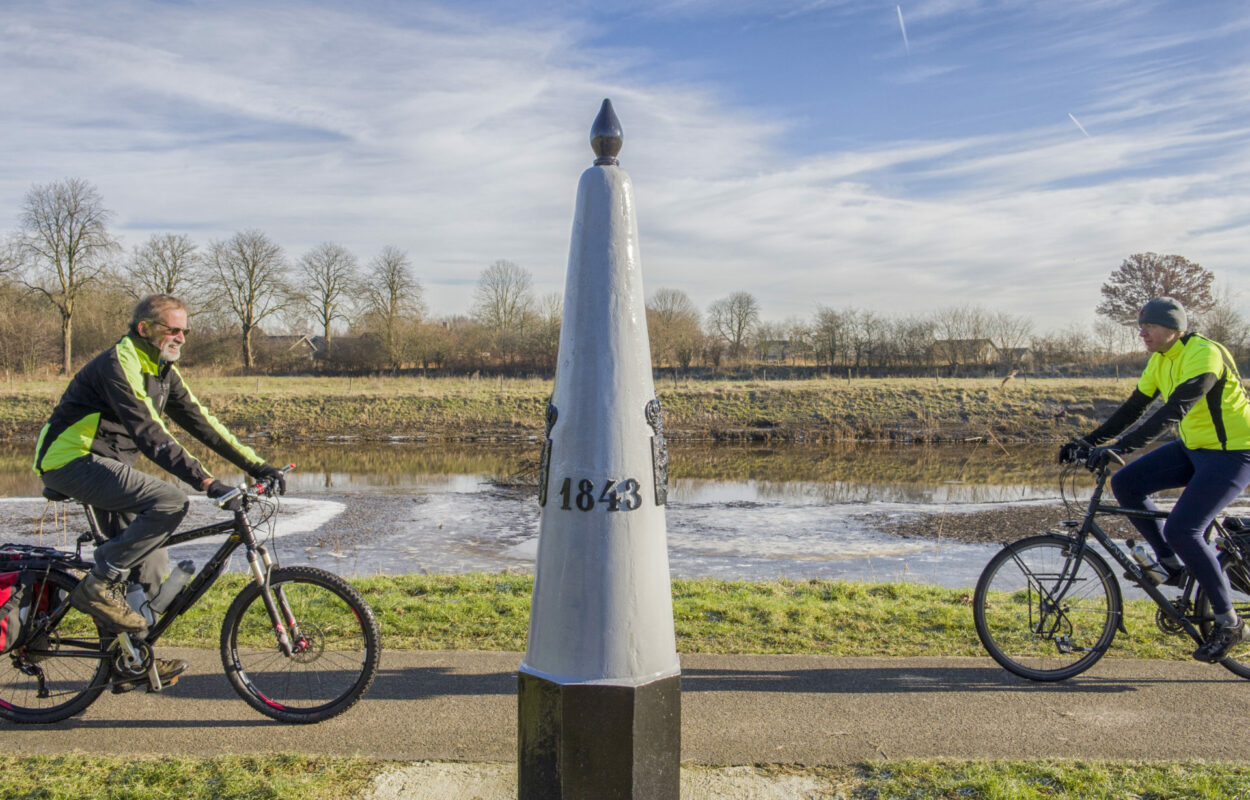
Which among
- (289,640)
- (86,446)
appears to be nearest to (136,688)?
(289,640)

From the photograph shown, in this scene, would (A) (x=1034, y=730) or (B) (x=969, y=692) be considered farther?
(B) (x=969, y=692)

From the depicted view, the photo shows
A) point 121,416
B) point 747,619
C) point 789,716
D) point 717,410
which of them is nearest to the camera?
point 121,416

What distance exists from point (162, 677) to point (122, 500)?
900mm

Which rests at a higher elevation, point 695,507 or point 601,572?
point 601,572

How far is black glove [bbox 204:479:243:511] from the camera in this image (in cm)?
401

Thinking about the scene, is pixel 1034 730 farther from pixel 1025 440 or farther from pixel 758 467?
pixel 1025 440

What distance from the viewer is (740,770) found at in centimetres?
358

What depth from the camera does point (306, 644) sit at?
4.17 meters

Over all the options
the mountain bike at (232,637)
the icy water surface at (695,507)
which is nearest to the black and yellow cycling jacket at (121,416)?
the mountain bike at (232,637)

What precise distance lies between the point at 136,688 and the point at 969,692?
13.8ft

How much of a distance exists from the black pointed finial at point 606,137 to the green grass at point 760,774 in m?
2.50

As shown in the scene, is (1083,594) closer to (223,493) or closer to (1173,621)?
(1173,621)

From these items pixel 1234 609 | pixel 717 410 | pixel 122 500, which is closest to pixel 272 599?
pixel 122 500

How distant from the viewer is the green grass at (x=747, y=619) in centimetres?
524
